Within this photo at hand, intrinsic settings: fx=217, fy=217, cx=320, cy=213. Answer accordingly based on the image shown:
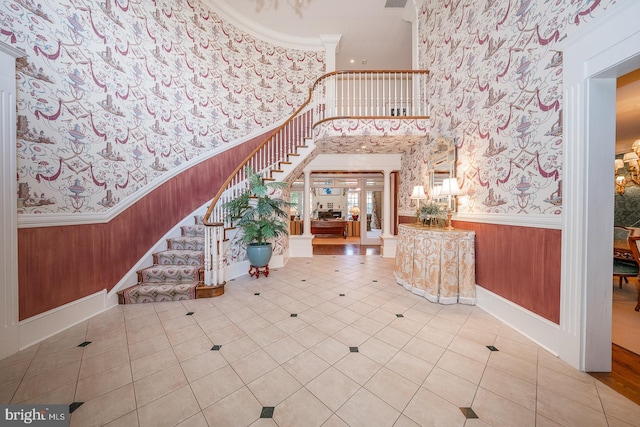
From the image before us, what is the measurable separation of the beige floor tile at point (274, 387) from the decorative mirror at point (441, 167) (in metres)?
3.10

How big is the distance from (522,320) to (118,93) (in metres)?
5.67

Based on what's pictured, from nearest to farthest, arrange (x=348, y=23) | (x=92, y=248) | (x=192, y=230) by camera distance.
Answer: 1. (x=92, y=248)
2. (x=192, y=230)
3. (x=348, y=23)

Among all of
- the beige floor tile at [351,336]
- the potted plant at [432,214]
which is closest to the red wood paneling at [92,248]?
the beige floor tile at [351,336]

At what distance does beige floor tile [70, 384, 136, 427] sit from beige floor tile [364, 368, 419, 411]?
5.31 feet

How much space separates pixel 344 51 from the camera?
21.0ft

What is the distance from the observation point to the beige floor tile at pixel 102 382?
59.4 inches

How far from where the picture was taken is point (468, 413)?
1374 mm

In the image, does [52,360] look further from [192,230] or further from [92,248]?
[192,230]

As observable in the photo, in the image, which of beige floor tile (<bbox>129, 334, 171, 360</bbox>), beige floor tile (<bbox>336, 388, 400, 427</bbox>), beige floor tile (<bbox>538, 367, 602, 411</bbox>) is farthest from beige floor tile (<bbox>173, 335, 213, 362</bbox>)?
beige floor tile (<bbox>538, 367, 602, 411</bbox>)

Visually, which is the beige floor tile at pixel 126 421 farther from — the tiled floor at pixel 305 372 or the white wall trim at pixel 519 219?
the white wall trim at pixel 519 219

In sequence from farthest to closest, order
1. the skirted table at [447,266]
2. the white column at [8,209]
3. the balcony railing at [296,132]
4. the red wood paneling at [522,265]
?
the balcony railing at [296,132] → the skirted table at [447,266] → the red wood paneling at [522,265] → the white column at [8,209]

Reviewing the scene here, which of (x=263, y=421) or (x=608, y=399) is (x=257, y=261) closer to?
(x=263, y=421)

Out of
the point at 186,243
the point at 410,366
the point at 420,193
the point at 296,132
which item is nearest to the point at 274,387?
the point at 410,366

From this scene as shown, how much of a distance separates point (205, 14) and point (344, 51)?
3672mm
